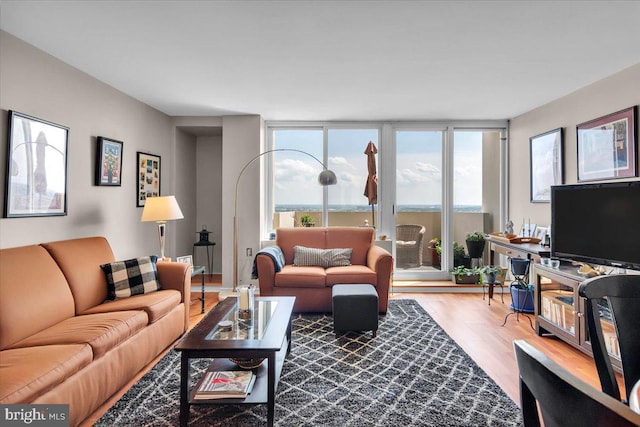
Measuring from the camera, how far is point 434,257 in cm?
529

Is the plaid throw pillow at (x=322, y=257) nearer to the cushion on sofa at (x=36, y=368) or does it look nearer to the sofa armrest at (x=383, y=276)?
the sofa armrest at (x=383, y=276)

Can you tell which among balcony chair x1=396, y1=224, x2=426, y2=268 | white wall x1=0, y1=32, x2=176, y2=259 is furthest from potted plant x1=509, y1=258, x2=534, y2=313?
white wall x1=0, y1=32, x2=176, y2=259

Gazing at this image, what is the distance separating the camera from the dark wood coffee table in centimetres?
183

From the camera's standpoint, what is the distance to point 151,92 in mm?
3791

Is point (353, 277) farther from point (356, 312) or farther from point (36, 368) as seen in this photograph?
point (36, 368)

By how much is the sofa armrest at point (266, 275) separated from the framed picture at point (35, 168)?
1.92m

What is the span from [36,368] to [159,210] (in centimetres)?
213

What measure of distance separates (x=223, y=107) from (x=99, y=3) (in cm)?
236

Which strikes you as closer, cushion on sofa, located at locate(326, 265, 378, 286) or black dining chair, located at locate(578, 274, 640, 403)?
black dining chair, located at locate(578, 274, 640, 403)

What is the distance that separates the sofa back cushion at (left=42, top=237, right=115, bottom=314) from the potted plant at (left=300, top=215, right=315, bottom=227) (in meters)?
2.70

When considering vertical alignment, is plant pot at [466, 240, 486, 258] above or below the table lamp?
below

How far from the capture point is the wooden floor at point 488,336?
248 cm

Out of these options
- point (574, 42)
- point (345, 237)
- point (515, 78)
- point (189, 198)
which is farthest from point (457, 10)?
point (189, 198)

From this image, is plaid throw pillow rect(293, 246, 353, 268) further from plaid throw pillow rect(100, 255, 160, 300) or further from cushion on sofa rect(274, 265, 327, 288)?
plaid throw pillow rect(100, 255, 160, 300)
